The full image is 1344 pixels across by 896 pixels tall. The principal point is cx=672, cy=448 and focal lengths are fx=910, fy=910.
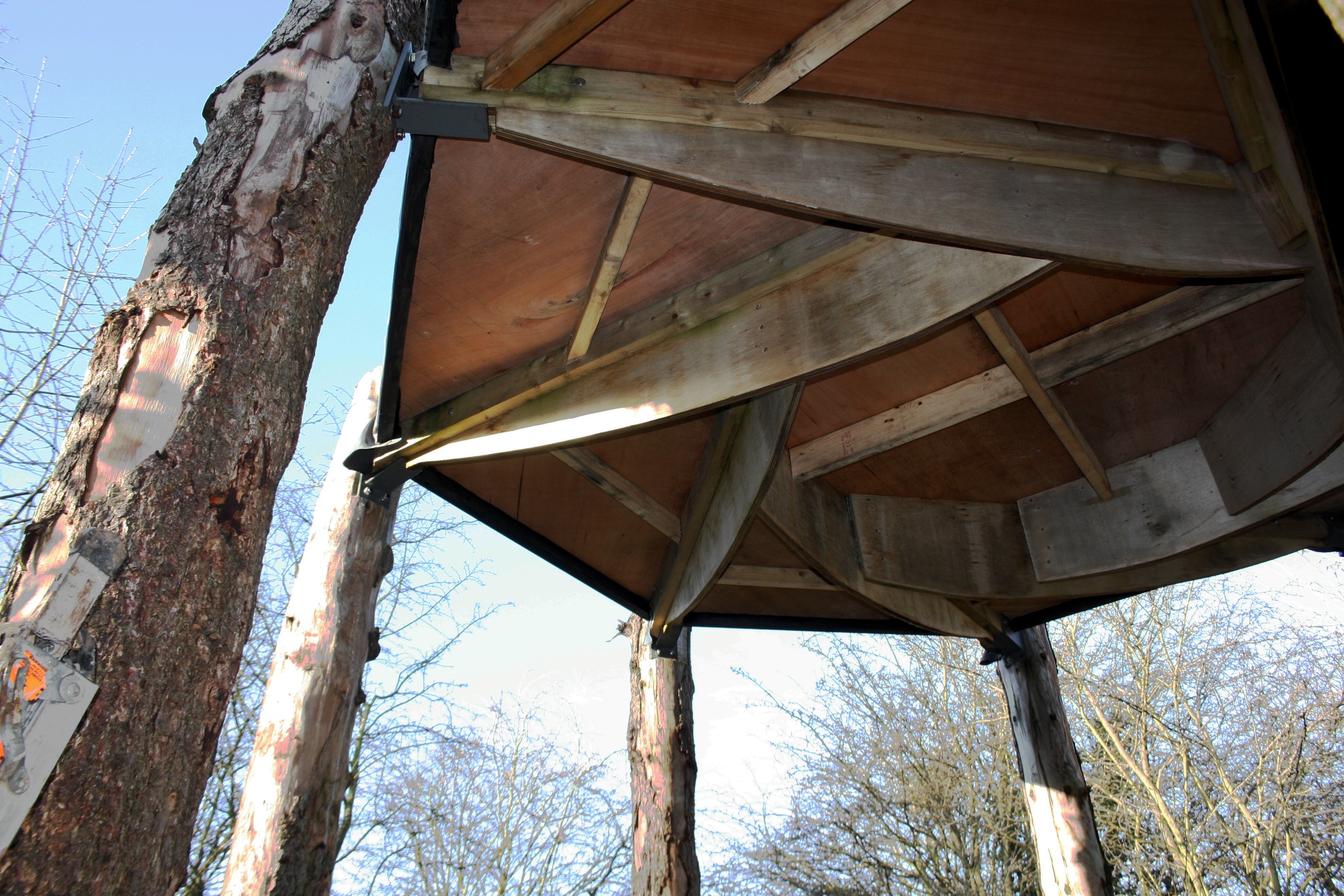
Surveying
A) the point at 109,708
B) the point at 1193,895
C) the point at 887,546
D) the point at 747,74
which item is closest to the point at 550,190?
the point at 747,74

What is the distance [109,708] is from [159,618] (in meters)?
0.20

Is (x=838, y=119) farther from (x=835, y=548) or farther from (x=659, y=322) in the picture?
(x=835, y=548)

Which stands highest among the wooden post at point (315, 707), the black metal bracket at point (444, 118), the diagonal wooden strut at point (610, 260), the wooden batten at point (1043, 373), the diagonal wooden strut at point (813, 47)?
the wooden batten at point (1043, 373)

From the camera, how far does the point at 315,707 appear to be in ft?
13.0

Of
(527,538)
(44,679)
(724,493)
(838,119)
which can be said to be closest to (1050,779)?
(724,493)

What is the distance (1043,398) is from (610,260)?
221cm

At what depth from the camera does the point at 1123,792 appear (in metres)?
10.3

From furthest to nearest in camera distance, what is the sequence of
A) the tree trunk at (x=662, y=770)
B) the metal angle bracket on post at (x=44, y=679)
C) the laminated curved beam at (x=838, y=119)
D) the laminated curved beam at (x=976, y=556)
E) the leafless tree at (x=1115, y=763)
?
the leafless tree at (x=1115, y=763)
the tree trunk at (x=662, y=770)
the laminated curved beam at (x=976, y=556)
the laminated curved beam at (x=838, y=119)
the metal angle bracket on post at (x=44, y=679)

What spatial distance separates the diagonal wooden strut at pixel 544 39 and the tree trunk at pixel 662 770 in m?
4.13

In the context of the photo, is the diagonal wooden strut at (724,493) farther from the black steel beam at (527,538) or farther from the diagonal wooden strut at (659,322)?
the diagonal wooden strut at (659,322)

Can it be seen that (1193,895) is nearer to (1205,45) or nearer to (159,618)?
(1205,45)

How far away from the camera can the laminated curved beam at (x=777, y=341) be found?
3387 millimetres

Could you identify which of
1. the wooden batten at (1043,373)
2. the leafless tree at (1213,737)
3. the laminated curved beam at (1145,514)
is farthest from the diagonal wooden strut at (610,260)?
the leafless tree at (1213,737)

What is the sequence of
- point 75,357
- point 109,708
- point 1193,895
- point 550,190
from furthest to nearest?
point 1193,895, point 75,357, point 550,190, point 109,708
